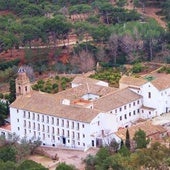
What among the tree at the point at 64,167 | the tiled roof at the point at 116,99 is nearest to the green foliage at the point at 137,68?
the tiled roof at the point at 116,99

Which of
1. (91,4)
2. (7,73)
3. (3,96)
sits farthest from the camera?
(91,4)

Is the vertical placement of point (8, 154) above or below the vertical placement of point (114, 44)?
below

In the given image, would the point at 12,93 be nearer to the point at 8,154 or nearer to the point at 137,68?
the point at 8,154

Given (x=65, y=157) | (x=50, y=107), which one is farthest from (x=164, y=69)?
(x=65, y=157)

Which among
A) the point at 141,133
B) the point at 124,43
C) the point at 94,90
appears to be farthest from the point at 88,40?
the point at 141,133

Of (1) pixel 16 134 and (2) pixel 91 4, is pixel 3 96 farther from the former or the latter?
(2) pixel 91 4

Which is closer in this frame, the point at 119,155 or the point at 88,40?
the point at 119,155

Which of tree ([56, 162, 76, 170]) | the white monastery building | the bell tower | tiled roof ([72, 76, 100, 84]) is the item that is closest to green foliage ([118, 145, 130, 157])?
the white monastery building
